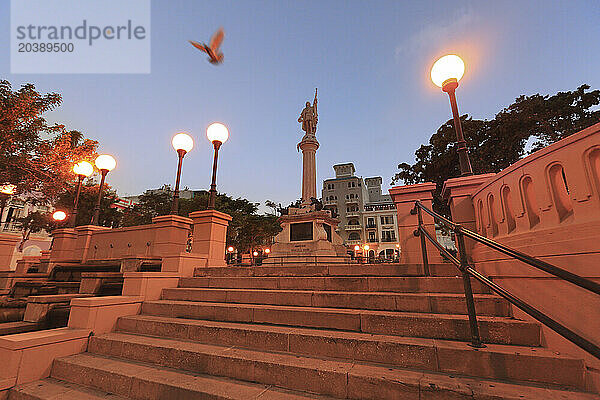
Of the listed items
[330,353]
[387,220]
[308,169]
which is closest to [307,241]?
[308,169]

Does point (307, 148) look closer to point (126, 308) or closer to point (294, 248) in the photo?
point (294, 248)

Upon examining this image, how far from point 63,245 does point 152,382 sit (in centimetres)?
1120

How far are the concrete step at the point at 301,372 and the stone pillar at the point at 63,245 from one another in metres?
9.37

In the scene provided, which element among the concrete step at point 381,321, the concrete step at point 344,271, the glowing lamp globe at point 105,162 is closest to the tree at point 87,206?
the glowing lamp globe at point 105,162

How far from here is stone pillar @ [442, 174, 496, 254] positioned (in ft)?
15.8

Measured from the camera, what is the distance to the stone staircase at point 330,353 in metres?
2.38

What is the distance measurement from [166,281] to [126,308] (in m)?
1.01

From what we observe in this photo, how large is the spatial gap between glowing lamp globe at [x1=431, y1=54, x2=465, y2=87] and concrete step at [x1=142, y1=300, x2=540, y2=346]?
14.9 ft

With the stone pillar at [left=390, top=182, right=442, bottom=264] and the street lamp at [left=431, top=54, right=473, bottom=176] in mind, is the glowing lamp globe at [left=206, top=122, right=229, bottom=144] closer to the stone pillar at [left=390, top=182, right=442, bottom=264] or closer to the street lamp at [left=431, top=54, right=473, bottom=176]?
the stone pillar at [left=390, top=182, right=442, bottom=264]

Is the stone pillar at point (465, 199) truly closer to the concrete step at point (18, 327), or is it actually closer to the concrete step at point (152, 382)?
the concrete step at point (152, 382)

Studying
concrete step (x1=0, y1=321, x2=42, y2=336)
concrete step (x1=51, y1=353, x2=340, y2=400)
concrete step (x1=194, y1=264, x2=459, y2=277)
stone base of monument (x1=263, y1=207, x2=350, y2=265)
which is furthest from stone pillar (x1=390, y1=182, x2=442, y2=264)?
stone base of monument (x1=263, y1=207, x2=350, y2=265)

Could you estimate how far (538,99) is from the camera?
16391mm

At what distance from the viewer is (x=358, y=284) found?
14.6ft

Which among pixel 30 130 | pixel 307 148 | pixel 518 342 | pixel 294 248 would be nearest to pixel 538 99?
pixel 307 148
